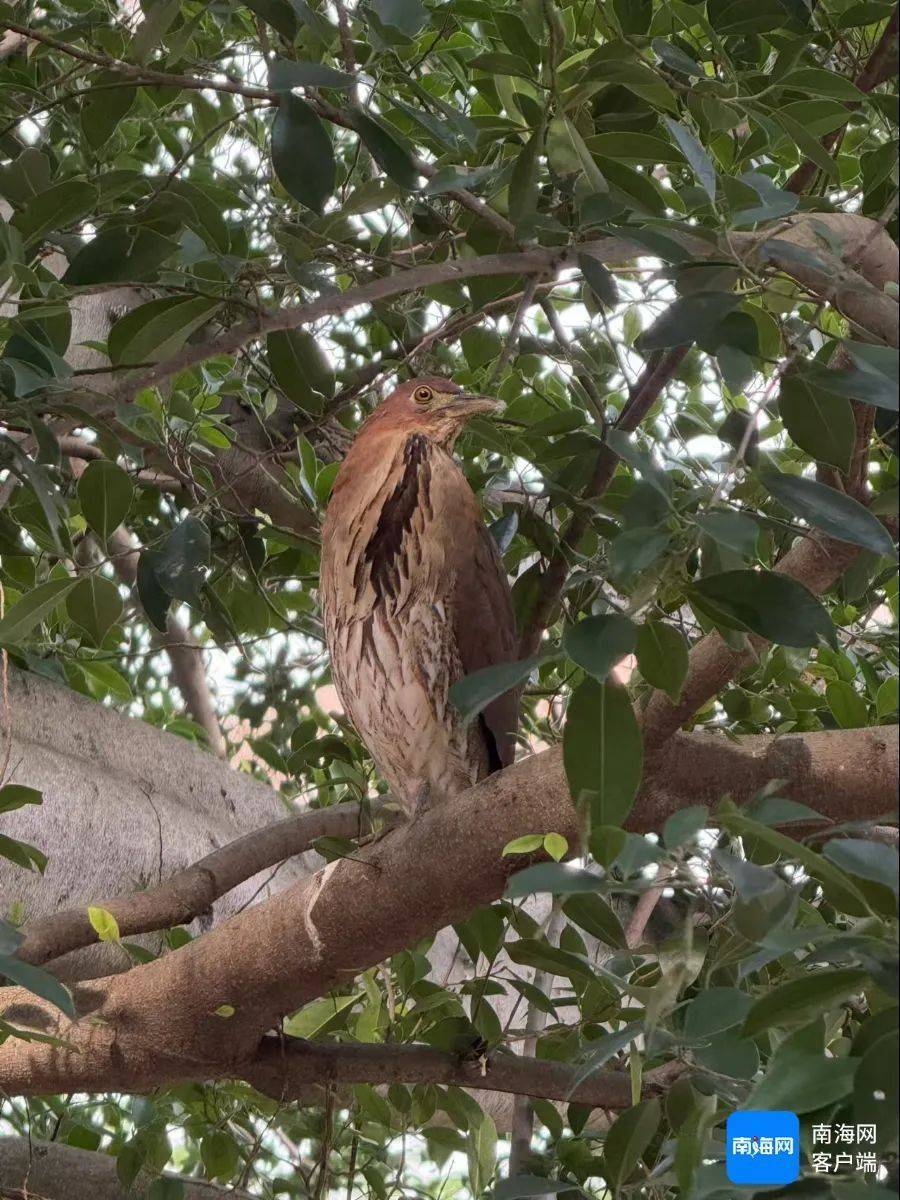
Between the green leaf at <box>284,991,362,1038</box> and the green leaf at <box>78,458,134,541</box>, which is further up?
the green leaf at <box>78,458,134,541</box>

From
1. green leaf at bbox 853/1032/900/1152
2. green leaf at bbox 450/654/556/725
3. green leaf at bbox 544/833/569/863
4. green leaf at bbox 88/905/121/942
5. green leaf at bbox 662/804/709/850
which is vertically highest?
green leaf at bbox 450/654/556/725

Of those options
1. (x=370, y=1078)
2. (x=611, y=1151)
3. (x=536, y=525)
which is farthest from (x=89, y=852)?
(x=611, y=1151)

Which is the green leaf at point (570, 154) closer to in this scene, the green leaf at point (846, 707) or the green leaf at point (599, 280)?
the green leaf at point (599, 280)

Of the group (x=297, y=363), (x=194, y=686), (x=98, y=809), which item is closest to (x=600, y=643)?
(x=297, y=363)

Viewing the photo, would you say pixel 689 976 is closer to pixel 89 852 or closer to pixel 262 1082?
pixel 262 1082

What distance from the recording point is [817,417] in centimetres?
154

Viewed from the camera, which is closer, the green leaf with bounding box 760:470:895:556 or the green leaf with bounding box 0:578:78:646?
the green leaf with bounding box 760:470:895:556

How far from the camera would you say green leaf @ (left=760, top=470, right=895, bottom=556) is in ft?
4.22

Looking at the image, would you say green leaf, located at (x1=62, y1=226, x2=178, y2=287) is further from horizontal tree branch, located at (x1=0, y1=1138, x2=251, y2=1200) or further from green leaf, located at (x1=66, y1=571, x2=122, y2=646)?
horizontal tree branch, located at (x1=0, y1=1138, x2=251, y2=1200)

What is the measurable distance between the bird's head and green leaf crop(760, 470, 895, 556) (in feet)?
4.82

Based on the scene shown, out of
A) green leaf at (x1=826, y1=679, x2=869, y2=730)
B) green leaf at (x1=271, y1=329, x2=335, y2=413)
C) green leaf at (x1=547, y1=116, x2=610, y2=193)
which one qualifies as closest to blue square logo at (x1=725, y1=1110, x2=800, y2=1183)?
green leaf at (x1=826, y1=679, x2=869, y2=730)

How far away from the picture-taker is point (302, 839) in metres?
2.73

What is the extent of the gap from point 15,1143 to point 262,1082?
699 millimetres

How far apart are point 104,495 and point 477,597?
2.37ft
